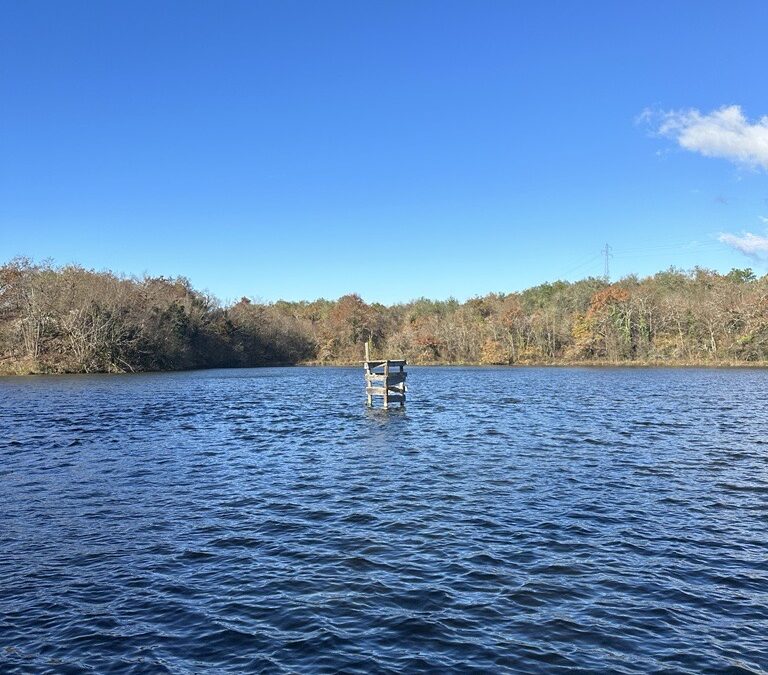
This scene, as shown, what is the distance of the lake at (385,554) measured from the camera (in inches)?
294

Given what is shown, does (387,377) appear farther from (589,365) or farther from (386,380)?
(589,365)

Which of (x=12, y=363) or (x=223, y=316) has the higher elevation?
(x=223, y=316)

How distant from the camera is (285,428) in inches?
1131

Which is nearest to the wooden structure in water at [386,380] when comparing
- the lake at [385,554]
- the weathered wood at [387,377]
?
the weathered wood at [387,377]

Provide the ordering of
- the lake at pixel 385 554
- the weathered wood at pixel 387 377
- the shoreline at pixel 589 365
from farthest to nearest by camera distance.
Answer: the shoreline at pixel 589 365 → the weathered wood at pixel 387 377 → the lake at pixel 385 554

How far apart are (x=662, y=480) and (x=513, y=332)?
105445 mm

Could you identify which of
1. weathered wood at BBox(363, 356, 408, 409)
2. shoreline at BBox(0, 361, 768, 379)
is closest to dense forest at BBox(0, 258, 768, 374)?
shoreline at BBox(0, 361, 768, 379)

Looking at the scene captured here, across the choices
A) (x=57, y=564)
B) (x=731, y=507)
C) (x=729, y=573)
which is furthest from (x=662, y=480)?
(x=57, y=564)

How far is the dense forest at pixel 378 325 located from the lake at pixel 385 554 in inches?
2309

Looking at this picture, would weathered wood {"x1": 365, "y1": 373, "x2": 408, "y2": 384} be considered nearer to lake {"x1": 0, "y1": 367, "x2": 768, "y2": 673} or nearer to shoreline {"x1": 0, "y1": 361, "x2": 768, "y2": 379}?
lake {"x1": 0, "y1": 367, "x2": 768, "y2": 673}

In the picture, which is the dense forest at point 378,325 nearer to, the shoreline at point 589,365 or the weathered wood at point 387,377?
the shoreline at point 589,365

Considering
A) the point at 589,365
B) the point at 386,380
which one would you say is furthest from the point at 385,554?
the point at 589,365

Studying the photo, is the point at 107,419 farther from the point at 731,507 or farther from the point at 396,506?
the point at 731,507

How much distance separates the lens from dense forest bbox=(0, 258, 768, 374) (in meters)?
75.1
